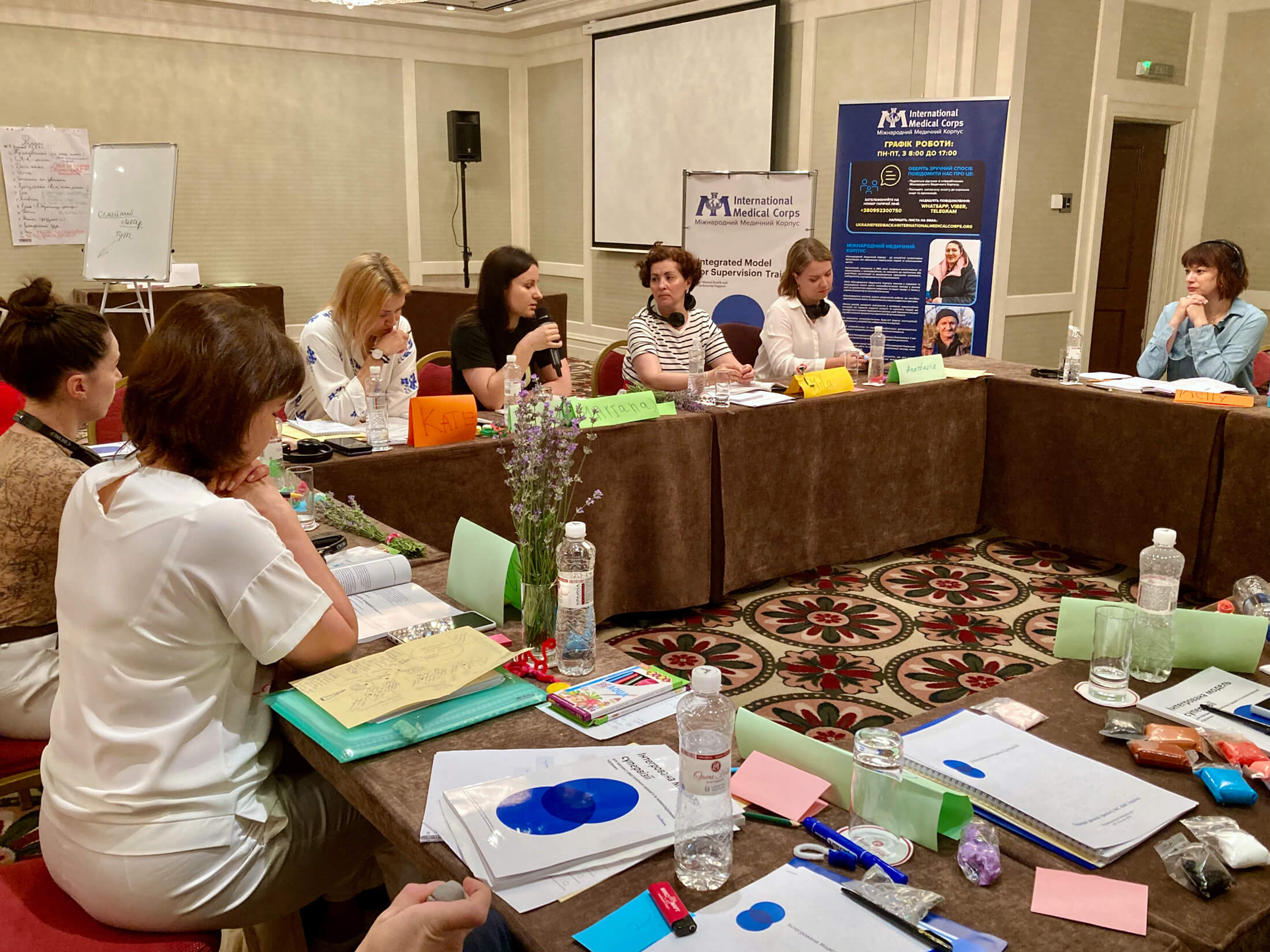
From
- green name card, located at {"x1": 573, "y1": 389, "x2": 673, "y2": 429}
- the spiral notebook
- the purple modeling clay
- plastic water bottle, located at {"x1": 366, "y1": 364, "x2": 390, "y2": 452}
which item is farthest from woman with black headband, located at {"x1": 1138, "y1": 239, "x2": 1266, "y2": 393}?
the purple modeling clay

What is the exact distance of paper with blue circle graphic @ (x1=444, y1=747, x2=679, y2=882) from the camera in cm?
109

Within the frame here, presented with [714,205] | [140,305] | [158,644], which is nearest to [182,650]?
[158,644]

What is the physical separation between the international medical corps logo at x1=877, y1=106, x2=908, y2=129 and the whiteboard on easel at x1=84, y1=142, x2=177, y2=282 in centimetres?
427

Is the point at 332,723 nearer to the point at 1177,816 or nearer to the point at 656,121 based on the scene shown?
the point at 1177,816

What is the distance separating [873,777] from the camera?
3.74ft

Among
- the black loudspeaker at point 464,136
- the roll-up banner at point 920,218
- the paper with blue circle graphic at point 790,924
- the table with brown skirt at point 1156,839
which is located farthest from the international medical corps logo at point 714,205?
the paper with blue circle graphic at point 790,924

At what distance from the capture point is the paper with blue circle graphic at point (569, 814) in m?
1.09

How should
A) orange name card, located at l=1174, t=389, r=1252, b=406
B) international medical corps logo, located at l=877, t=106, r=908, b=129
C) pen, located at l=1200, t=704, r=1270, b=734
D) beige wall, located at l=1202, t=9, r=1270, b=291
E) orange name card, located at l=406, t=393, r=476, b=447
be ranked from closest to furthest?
1. pen, located at l=1200, t=704, r=1270, b=734
2. orange name card, located at l=406, t=393, r=476, b=447
3. orange name card, located at l=1174, t=389, r=1252, b=406
4. international medical corps logo, located at l=877, t=106, r=908, b=129
5. beige wall, located at l=1202, t=9, r=1270, b=291

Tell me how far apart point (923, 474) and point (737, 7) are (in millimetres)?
4554

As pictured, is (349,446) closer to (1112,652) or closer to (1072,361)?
(1112,652)

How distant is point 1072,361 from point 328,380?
2.81m

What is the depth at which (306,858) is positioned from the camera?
1.37 metres

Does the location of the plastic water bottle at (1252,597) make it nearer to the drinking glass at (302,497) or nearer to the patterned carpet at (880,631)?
the patterned carpet at (880,631)

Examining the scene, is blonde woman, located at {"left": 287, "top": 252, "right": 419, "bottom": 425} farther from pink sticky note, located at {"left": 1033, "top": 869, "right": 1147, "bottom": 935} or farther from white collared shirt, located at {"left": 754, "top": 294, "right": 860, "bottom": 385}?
pink sticky note, located at {"left": 1033, "top": 869, "right": 1147, "bottom": 935}
